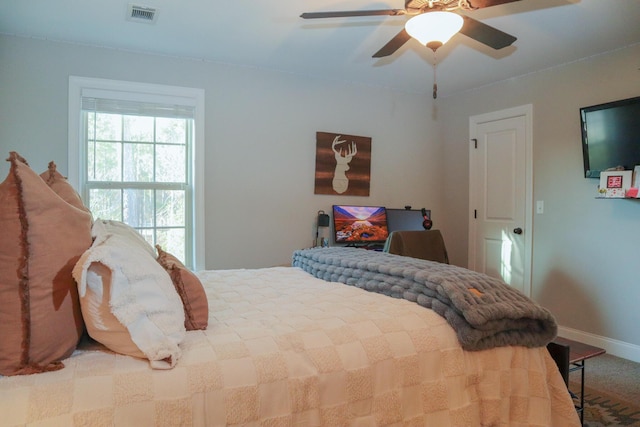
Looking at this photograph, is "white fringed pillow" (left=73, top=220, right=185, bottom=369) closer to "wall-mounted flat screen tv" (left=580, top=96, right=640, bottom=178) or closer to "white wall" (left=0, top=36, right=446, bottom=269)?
"white wall" (left=0, top=36, right=446, bottom=269)

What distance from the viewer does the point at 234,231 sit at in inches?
147

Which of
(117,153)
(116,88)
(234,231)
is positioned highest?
(116,88)

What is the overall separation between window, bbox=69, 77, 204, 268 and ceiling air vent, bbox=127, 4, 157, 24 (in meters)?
0.68

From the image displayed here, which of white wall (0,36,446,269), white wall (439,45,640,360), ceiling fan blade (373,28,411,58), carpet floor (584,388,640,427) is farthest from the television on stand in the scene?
carpet floor (584,388,640,427)

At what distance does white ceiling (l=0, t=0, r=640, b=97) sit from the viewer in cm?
263

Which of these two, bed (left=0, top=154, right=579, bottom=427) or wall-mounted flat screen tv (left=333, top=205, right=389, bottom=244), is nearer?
bed (left=0, top=154, right=579, bottom=427)

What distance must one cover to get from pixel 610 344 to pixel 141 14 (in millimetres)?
4384

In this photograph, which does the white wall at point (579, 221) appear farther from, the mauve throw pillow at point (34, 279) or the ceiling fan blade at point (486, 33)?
the mauve throw pillow at point (34, 279)

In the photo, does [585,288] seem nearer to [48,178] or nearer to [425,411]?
[425,411]

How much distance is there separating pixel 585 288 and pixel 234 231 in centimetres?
314

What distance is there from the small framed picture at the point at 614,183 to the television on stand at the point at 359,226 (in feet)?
6.28

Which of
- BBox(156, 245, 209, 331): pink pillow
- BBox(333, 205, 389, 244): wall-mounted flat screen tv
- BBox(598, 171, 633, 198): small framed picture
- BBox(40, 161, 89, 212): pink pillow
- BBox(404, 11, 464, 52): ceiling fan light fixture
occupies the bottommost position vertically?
BBox(156, 245, 209, 331): pink pillow

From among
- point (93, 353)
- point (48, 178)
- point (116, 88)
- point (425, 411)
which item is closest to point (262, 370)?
point (93, 353)

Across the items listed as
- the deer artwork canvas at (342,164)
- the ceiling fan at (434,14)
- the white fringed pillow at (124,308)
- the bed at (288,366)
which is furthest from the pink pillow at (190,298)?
the deer artwork canvas at (342,164)
